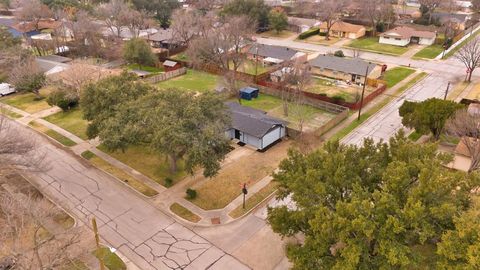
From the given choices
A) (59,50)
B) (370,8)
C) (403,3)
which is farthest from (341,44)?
(59,50)

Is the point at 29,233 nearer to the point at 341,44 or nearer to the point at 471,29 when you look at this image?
the point at 341,44

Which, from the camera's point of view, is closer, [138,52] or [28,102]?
[28,102]

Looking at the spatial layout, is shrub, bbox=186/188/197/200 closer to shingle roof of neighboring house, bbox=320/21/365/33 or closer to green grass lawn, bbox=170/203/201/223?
green grass lawn, bbox=170/203/201/223

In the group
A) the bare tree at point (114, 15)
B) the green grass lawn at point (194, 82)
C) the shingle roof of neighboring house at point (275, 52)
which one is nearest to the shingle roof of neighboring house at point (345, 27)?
the shingle roof of neighboring house at point (275, 52)

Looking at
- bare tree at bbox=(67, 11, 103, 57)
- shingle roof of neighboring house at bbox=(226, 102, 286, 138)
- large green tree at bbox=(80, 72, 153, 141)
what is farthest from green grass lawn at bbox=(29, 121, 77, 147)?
bare tree at bbox=(67, 11, 103, 57)

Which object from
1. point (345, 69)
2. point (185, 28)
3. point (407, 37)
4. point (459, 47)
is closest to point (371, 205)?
point (345, 69)

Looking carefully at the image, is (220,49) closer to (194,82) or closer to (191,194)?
(194,82)

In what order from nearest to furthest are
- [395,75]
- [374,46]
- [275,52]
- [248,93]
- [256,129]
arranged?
1. [256,129]
2. [248,93]
3. [395,75]
4. [275,52]
5. [374,46]
